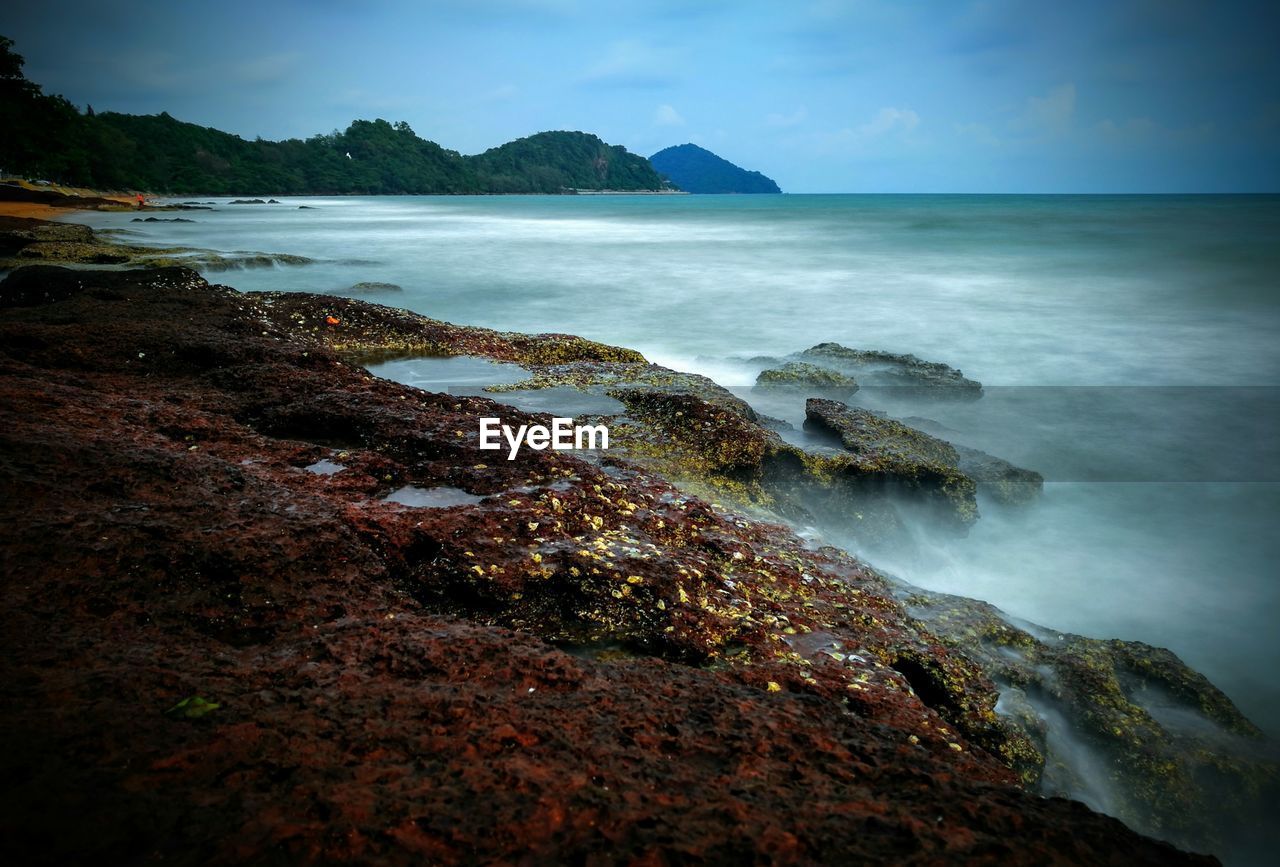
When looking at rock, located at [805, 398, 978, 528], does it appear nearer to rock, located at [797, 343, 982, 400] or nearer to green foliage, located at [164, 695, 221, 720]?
rock, located at [797, 343, 982, 400]

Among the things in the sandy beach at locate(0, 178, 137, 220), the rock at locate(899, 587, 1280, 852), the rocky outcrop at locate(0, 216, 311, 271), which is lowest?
the rock at locate(899, 587, 1280, 852)

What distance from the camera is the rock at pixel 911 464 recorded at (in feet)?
20.3

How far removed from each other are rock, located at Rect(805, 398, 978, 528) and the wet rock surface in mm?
2401

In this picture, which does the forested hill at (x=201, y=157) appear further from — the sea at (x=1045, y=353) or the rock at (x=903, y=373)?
the rock at (x=903, y=373)

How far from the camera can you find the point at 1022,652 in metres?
4.24

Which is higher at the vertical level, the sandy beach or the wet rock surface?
the sandy beach

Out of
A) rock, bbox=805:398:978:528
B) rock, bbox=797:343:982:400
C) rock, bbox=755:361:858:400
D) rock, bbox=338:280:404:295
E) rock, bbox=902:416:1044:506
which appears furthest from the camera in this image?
rock, bbox=338:280:404:295

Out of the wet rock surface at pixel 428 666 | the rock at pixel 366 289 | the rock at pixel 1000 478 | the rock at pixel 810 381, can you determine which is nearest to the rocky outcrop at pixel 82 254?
the rock at pixel 366 289

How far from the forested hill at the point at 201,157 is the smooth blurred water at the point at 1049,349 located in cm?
1044

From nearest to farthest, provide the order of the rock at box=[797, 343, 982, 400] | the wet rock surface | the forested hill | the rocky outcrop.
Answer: the wet rock surface, the rock at box=[797, 343, 982, 400], the rocky outcrop, the forested hill

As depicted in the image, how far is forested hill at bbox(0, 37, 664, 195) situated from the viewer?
36438mm

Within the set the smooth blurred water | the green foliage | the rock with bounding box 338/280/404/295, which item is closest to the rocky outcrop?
the smooth blurred water

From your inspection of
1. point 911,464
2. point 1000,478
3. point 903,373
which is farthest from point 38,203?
point 1000,478

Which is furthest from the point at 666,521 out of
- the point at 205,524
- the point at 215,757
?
the point at 215,757
